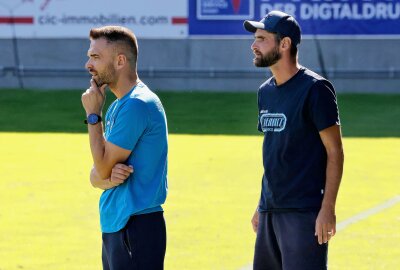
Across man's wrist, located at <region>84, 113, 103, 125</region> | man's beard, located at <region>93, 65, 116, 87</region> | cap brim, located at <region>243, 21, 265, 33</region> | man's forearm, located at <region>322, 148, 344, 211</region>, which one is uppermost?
cap brim, located at <region>243, 21, 265, 33</region>

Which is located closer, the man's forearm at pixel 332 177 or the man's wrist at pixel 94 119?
the man's wrist at pixel 94 119

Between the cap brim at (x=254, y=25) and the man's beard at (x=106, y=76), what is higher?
the cap brim at (x=254, y=25)

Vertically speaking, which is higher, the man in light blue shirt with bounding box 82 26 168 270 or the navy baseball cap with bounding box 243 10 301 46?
the navy baseball cap with bounding box 243 10 301 46

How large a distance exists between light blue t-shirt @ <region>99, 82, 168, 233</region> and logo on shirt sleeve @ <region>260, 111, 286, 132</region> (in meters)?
0.70

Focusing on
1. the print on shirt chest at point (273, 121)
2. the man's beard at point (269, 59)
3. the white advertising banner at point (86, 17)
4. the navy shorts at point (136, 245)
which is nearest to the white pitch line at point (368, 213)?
the print on shirt chest at point (273, 121)

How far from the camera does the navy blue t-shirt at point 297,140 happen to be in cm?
593

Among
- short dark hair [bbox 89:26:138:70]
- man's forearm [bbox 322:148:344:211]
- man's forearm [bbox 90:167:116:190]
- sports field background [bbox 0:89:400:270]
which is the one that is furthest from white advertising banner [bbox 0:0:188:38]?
man's forearm [bbox 90:167:116:190]

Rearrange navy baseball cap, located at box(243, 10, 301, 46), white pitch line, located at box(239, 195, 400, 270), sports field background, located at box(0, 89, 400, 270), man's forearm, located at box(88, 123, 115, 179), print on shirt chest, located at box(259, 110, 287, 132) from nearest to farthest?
1. man's forearm, located at box(88, 123, 115, 179)
2. print on shirt chest, located at box(259, 110, 287, 132)
3. navy baseball cap, located at box(243, 10, 301, 46)
4. sports field background, located at box(0, 89, 400, 270)
5. white pitch line, located at box(239, 195, 400, 270)

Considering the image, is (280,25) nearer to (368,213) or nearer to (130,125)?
(130,125)

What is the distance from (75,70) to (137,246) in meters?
20.5

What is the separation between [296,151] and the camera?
19.7 feet

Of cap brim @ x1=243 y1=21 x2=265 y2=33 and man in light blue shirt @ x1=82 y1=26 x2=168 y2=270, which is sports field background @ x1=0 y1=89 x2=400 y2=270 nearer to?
cap brim @ x1=243 y1=21 x2=265 y2=33

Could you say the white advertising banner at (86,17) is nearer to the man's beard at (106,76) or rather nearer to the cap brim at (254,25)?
the cap brim at (254,25)

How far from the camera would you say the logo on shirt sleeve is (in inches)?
237
